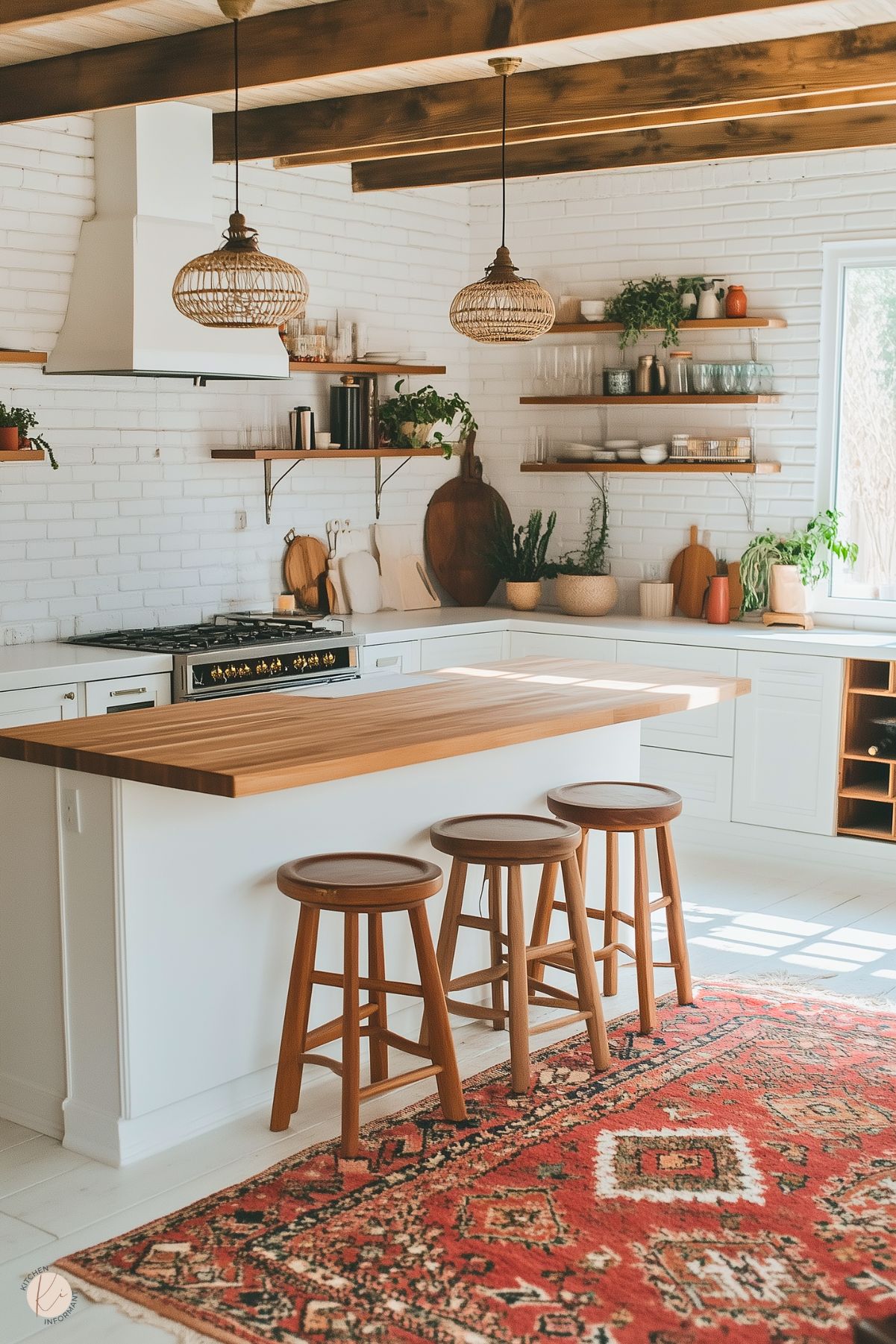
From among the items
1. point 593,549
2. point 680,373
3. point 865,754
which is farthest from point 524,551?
point 865,754

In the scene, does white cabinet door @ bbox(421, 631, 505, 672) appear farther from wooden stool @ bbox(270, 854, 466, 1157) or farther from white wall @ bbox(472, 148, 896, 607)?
wooden stool @ bbox(270, 854, 466, 1157)

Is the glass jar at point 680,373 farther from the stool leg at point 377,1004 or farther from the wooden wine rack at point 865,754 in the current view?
the stool leg at point 377,1004

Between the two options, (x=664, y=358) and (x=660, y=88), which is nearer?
(x=660, y=88)

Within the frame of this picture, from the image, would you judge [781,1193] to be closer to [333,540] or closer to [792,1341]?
[792,1341]

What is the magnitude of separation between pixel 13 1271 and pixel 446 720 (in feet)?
5.95

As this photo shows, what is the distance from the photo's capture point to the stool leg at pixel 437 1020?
12.1ft

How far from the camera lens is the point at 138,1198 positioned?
3408 millimetres

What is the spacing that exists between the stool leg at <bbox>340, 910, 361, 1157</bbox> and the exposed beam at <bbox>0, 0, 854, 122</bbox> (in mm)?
2520

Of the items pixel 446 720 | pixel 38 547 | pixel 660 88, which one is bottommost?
pixel 446 720

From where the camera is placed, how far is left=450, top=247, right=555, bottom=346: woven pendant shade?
4695mm

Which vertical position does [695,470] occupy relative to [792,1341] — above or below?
above

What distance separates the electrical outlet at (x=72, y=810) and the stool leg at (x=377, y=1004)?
78cm

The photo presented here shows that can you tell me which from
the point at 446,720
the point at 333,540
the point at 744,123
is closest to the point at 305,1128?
the point at 446,720
